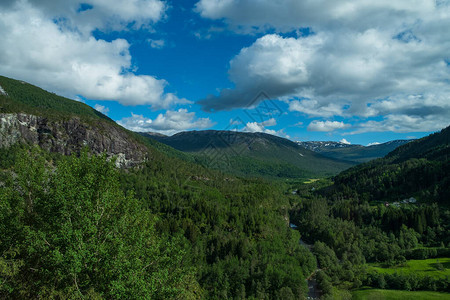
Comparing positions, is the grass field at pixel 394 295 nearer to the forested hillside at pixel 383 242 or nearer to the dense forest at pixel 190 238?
the forested hillside at pixel 383 242

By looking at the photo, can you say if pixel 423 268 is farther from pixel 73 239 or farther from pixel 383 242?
pixel 73 239

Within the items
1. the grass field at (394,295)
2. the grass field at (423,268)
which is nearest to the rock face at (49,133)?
the grass field at (394,295)

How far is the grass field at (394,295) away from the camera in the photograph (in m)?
75.2

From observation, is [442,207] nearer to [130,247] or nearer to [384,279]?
[384,279]

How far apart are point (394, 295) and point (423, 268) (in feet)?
82.5

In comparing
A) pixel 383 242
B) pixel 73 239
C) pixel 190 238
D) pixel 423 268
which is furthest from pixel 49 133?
pixel 423 268

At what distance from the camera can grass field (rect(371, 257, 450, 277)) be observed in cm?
8788

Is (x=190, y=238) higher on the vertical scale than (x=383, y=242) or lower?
higher

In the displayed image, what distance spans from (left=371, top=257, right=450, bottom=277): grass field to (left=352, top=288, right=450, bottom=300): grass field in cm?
1179

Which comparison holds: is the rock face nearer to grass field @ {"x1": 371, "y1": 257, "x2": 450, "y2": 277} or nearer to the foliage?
the foliage

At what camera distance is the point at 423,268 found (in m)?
92.6

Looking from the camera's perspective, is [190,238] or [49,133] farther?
[49,133]

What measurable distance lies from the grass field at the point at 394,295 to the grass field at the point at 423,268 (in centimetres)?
1179

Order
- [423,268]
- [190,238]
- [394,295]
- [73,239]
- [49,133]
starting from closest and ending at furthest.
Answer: [73,239], [394,295], [423,268], [190,238], [49,133]
